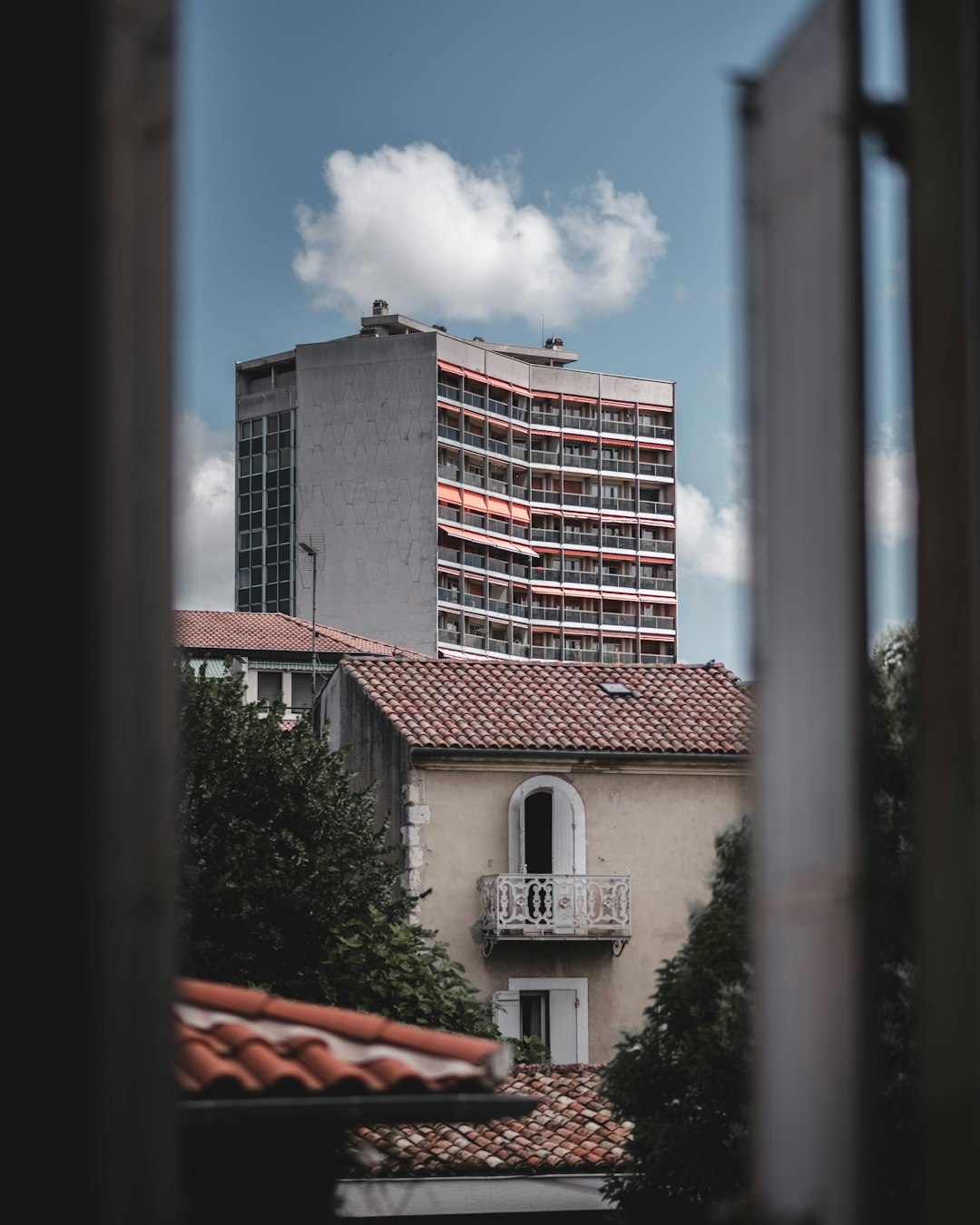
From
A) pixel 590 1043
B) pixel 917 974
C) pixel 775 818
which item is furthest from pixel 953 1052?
pixel 590 1043

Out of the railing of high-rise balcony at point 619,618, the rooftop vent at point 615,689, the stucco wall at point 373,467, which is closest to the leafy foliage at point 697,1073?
the rooftop vent at point 615,689

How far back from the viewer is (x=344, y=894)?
19266 millimetres

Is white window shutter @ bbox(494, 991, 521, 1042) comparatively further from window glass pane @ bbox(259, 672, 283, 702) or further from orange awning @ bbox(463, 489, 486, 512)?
orange awning @ bbox(463, 489, 486, 512)

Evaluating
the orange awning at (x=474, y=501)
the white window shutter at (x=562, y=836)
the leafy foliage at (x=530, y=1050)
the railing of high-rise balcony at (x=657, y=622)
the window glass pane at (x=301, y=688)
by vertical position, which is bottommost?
the leafy foliage at (x=530, y=1050)

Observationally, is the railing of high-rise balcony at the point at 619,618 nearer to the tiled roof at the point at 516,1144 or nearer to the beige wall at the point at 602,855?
the beige wall at the point at 602,855

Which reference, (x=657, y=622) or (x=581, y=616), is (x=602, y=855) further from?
(x=657, y=622)

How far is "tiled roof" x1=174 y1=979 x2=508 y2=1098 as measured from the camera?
3793mm

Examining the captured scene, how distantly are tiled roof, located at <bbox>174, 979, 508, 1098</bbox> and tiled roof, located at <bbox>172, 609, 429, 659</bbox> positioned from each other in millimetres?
49043

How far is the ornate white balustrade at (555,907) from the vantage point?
21766 millimetres

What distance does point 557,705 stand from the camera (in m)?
24.1

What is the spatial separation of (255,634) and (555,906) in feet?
117

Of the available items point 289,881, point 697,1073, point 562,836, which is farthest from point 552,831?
point 697,1073

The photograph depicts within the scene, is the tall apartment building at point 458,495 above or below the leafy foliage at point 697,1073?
above

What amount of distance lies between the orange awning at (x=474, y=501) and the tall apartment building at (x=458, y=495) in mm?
76
